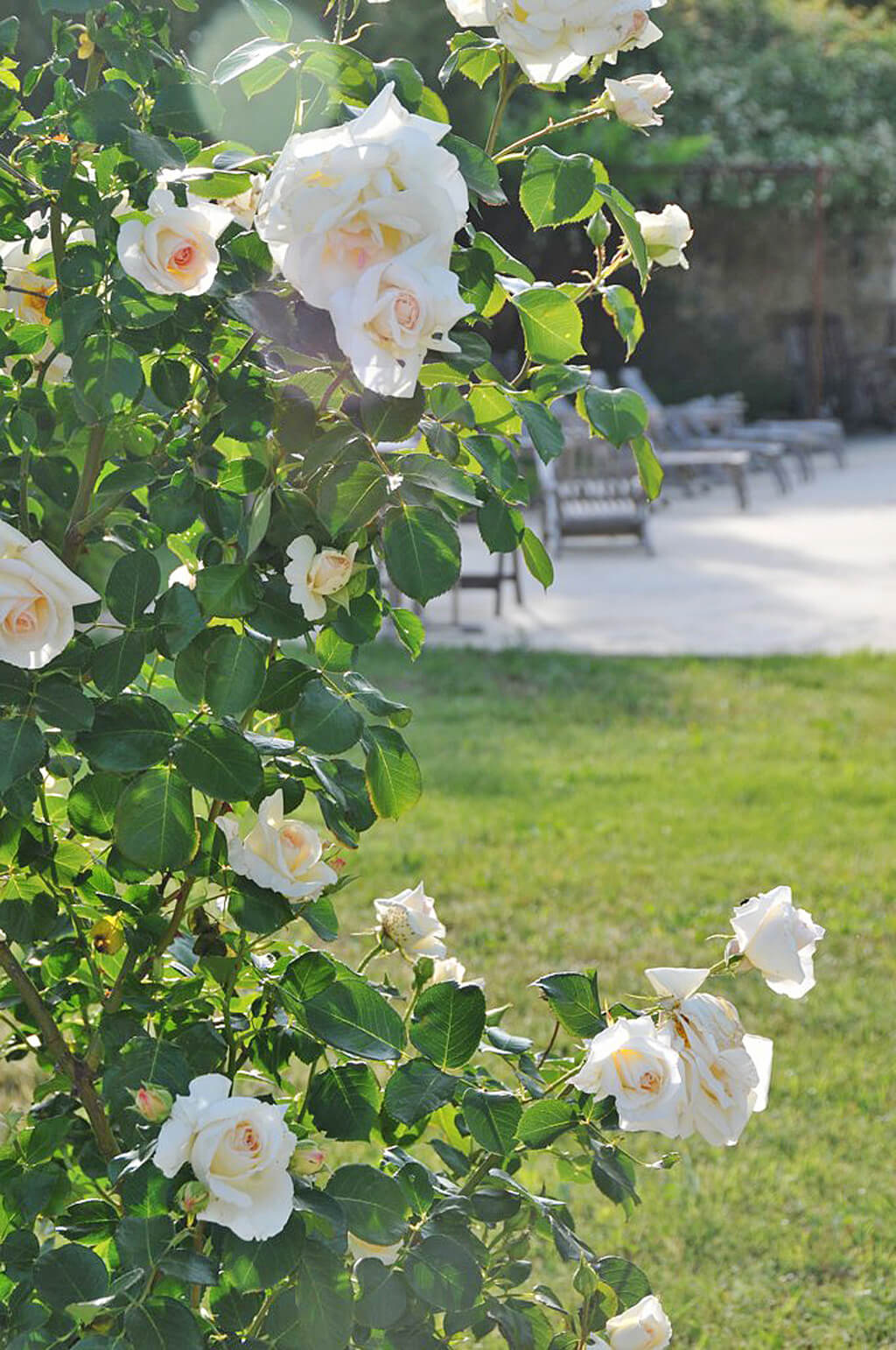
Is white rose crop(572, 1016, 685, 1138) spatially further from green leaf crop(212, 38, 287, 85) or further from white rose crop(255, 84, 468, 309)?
green leaf crop(212, 38, 287, 85)

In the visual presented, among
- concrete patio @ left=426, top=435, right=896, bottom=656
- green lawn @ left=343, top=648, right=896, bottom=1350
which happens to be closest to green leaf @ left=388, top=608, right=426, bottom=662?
green lawn @ left=343, top=648, right=896, bottom=1350

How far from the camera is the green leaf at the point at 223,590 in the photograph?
1206mm

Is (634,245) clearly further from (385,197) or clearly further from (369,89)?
(385,197)

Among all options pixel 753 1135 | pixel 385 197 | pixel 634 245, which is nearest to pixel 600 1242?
pixel 753 1135

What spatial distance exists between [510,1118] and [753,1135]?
2265mm

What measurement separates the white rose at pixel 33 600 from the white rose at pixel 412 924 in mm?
512

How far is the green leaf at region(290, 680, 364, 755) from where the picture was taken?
1266mm

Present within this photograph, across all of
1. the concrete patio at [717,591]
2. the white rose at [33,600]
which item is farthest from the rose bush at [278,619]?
the concrete patio at [717,591]

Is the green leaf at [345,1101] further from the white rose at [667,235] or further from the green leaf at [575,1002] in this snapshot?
the white rose at [667,235]

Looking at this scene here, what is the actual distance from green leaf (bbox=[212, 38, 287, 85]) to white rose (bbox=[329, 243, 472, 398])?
277mm

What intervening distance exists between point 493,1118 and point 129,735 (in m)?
0.42

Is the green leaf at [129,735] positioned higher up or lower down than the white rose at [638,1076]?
higher up

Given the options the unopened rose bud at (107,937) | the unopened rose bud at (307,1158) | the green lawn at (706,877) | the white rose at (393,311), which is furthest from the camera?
the green lawn at (706,877)

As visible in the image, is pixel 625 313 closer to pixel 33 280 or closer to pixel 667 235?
pixel 667 235
